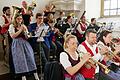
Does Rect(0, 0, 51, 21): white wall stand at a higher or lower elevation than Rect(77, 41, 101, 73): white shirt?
higher

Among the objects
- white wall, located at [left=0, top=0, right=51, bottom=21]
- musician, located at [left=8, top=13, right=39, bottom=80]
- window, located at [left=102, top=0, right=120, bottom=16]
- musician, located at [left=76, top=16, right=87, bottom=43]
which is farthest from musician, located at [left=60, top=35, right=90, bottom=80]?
window, located at [left=102, top=0, right=120, bottom=16]

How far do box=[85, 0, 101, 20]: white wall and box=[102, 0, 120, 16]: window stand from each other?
0.15 metres

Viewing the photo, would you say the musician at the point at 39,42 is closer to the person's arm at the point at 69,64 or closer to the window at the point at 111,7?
the person's arm at the point at 69,64

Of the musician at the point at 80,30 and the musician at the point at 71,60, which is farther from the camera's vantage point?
the musician at the point at 80,30

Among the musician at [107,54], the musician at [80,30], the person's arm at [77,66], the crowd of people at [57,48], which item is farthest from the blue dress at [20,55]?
the musician at [80,30]

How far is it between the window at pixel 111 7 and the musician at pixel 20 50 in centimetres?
326

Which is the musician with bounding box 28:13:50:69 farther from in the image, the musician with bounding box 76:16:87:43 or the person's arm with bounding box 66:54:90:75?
the person's arm with bounding box 66:54:90:75

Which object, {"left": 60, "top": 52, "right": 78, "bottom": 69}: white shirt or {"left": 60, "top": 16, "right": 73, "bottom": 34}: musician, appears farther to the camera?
{"left": 60, "top": 16, "right": 73, "bottom": 34}: musician

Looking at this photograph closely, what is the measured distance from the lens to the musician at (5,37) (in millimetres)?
3949

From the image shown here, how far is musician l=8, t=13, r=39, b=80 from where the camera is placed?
3359 mm

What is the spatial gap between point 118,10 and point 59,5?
1559 mm

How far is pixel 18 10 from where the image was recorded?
348 centimetres

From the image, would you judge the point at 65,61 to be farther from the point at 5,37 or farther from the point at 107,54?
the point at 5,37

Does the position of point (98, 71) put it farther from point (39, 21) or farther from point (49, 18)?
point (49, 18)
